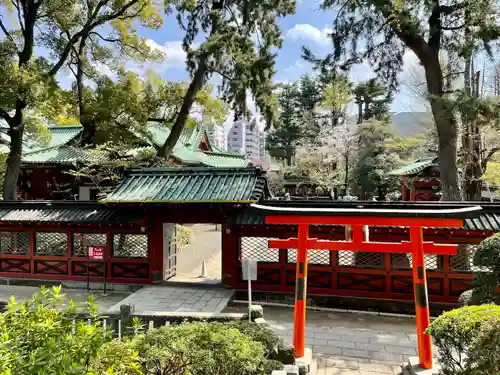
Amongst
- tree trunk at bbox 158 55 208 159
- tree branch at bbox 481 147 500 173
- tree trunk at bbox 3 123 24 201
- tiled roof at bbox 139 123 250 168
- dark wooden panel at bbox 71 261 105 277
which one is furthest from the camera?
tiled roof at bbox 139 123 250 168

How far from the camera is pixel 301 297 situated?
23.1ft

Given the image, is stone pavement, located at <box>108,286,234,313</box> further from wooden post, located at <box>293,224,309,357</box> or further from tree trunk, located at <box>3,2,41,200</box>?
tree trunk, located at <box>3,2,41,200</box>

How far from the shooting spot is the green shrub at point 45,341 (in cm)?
279

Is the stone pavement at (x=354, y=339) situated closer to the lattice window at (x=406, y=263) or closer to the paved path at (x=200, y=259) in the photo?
the lattice window at (x=406, y=263)

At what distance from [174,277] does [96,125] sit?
8583 mm

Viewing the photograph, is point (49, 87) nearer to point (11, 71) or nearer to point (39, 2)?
point (11, 71)

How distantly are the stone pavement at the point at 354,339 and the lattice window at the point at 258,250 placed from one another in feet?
4.88

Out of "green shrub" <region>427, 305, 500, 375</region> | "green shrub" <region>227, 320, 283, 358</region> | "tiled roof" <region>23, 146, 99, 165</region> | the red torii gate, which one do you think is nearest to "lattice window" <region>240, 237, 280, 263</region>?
the red torii gate

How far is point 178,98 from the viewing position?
1722 centimetres

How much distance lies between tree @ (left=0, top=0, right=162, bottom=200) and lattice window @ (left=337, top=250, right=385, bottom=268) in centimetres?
1223

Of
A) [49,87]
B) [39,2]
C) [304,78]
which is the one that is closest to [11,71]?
[49,87]

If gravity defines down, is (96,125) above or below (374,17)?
below

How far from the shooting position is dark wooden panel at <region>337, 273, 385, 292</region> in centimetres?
1041

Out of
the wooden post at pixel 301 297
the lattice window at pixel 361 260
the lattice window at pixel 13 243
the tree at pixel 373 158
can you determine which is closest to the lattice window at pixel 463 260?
the lattice window at pixel 361 260
